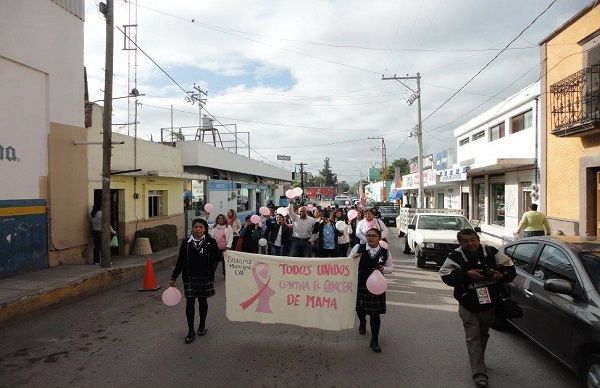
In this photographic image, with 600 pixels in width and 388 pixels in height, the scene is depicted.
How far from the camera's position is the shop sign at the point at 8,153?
31.4 ft

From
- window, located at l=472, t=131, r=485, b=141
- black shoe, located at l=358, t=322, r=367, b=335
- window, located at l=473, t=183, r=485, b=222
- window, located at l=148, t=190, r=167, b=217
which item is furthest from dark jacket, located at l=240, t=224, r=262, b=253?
window, located at l=472, t=131, r=485, b=141

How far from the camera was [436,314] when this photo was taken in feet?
24.1

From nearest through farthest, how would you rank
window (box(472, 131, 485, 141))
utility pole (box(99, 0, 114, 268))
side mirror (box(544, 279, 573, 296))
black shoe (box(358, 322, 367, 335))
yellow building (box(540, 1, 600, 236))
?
side mirror (box(544, 279, 573, 296)) < black shoe (box(358, 322, 367, 335)) < utility pole (box(99, 0, 114, 268)) < yellow building (box(540, 1, 600, 236)) < window (box(472, 131, 485, 141))

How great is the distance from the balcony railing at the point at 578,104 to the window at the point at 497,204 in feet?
21.0

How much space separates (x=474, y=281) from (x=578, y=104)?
1057cm

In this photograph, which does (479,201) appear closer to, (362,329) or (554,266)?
(362,329)

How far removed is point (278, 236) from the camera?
10805 mm

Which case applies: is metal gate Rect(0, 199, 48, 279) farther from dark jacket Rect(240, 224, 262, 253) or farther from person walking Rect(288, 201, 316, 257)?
person walking Rect(288, 201, 316, 257)

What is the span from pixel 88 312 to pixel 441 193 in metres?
30.4

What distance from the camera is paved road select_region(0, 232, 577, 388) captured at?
462cm

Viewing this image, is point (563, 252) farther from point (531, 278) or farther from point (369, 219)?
point (369, 219)

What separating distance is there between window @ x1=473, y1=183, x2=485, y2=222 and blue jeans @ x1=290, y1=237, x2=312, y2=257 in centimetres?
1552

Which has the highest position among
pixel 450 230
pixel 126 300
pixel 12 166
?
pixel 12 166

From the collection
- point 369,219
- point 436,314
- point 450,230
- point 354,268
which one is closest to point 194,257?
point 354,268
